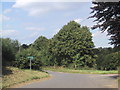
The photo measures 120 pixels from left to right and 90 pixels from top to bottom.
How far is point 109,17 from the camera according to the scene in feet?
56.2

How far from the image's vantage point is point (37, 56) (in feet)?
94.5

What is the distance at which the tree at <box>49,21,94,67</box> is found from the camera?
5528 cm

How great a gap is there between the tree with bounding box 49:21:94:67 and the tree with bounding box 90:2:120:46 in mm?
37044

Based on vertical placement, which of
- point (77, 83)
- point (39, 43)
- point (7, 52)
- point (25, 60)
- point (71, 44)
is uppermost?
point (39, 43)

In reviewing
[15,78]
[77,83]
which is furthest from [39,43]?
[77,83]

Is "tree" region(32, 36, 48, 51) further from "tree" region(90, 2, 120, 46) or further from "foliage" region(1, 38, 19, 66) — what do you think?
"tree" region(90, 2, 120, 46)

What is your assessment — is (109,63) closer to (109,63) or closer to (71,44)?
(109,63)

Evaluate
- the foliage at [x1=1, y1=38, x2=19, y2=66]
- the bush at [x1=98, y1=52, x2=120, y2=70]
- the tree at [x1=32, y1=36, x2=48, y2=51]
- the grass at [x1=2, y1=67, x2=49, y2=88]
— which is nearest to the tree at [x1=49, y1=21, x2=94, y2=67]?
the bush at [x1=98, y1=52, x2=120, y2=70]

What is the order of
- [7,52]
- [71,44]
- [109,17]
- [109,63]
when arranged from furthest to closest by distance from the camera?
[71,44], [109,63], [7,52], [109,17]

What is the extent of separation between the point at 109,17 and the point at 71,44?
38.4m

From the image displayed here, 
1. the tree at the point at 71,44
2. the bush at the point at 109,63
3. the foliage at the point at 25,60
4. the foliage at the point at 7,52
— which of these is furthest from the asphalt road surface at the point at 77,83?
the tree at the point at 71,44

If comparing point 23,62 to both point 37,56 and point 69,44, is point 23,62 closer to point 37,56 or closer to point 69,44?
point 37,56

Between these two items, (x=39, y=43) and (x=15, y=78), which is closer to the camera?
(x=15, y=78)

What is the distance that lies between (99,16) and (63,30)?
41962 millimetres
